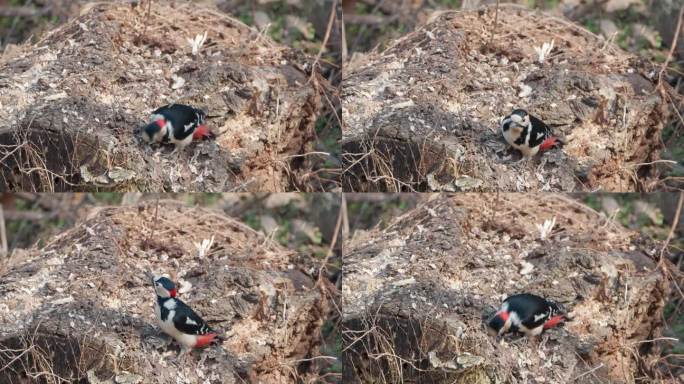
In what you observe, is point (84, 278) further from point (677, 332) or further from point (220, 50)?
point (677, 332)

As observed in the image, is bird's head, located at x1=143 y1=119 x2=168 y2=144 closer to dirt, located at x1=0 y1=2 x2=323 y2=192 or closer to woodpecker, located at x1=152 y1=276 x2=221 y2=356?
dirt, located at x1=0 y1=2 x2=323 y2=192

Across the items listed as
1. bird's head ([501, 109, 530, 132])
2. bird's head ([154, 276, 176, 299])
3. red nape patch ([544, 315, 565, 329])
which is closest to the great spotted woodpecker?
red nape patch ([544, 315, 565, 329])

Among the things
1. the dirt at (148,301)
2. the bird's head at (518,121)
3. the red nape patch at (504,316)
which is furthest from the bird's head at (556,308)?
the dirt at (148,301)

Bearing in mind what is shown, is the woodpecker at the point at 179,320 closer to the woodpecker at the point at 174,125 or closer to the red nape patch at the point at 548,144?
the woodpecker at the point at 174,125

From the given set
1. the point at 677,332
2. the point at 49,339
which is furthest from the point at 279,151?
the point at 677,332

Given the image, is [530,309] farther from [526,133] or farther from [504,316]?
[526,133]
